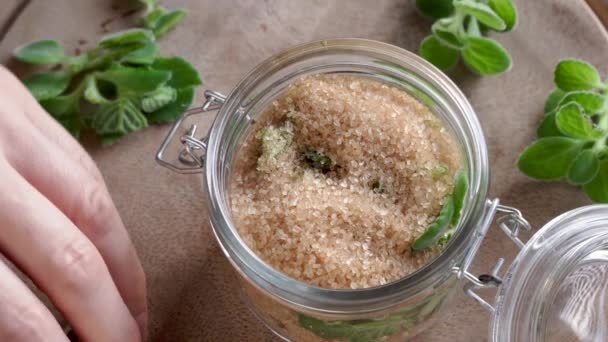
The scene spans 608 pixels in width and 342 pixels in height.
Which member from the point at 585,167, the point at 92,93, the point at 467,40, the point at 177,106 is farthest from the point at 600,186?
the point at 92,93

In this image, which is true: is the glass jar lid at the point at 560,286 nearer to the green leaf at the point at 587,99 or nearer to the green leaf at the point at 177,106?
the green leaf at the point at 587,99

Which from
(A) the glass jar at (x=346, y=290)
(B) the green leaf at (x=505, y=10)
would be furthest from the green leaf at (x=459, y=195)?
(B) the green leaf at (x=505, y=10)

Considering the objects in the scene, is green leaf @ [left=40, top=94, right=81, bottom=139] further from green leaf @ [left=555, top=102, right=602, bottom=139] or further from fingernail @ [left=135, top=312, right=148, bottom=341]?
green leaf @ [left=555, top=102, right=602, bottom=139]

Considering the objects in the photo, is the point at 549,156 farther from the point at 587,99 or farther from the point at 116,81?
the point at 116,81

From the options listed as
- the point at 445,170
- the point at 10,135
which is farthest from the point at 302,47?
the point at 10,135

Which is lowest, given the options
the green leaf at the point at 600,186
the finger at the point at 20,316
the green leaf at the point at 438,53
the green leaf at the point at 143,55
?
the finger at the point at 20,316

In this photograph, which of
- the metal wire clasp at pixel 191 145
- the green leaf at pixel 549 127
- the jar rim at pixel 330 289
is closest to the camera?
the jar rim at pixel 330 289

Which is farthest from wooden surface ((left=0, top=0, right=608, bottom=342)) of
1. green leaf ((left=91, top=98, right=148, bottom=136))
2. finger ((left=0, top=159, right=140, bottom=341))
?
finger ((left=0, top=159, right=140, bottom=341))
